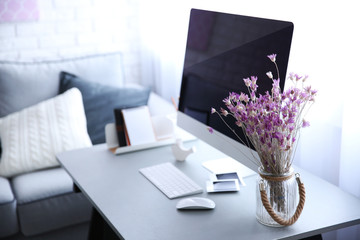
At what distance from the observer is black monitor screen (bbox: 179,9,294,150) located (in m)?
1.59

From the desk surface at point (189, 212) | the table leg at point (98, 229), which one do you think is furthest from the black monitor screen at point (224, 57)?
the table leg at point (98, 229)

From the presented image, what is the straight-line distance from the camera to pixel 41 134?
2682mm

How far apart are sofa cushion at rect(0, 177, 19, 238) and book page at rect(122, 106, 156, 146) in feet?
2.39

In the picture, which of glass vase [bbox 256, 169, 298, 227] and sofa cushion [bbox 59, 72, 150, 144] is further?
sofa cushion [bbox 59, 72, 150, 144]

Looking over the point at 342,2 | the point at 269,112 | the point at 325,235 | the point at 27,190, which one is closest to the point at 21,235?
the point at 27,190

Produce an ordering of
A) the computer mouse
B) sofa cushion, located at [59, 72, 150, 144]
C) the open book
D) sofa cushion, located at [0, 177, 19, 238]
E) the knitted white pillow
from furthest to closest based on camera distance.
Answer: sofa cushion, located at [59, 72, 150, 144] → the knitted white pillow → sofa cushion, located at [0, 177, 19, 238] → the open book → the computer mouse

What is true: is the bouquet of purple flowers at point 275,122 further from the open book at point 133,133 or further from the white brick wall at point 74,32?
the white brick wall at point 74,32

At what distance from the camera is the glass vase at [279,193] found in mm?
1450

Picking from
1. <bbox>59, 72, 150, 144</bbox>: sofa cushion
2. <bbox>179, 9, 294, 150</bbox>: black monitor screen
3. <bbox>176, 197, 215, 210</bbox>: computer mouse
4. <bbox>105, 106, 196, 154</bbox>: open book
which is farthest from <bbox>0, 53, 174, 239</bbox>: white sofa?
<bbox>176, 197, 215, 210</bbox>: computer mouse

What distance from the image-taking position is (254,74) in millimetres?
1658

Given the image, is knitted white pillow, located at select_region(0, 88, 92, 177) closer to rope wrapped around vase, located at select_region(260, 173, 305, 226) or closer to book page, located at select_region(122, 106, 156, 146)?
book page, located at select_region(122, 106, 156, 146)

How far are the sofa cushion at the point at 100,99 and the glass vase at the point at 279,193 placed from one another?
5.19ft

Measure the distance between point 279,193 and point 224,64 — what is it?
55 cm

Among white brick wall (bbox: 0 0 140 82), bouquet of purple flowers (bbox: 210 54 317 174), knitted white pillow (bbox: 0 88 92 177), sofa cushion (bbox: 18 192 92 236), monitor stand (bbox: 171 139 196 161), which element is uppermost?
white brick wall (bbox: 0 0 140 82)
